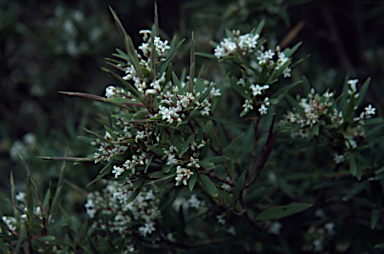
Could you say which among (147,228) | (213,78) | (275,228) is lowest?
(275,228)

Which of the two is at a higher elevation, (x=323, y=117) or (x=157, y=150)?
(x=323, y=117)

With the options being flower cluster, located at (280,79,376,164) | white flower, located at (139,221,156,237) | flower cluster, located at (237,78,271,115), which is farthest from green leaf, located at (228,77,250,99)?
white flower, located at (139,221,156,237)

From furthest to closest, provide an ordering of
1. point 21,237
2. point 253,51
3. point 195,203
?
point 195,203, point 253,51, point 21,237

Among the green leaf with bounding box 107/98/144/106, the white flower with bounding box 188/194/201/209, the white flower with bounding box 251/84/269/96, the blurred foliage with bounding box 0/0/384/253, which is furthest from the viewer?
the blurred foliage with bounding box 0/0/384/253

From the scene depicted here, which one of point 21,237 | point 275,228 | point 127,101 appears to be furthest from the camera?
point 275,228

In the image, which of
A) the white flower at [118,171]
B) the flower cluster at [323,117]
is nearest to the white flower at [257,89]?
the flower cluster at [323,117]

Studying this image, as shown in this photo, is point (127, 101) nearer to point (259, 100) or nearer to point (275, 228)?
point (259, 100)

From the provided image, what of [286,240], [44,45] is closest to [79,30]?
[44,45]

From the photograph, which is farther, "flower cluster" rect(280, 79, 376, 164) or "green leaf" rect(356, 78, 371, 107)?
"green leaf" rect(356, 78, 371, 107)

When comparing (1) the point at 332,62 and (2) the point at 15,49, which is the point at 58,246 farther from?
(1) the point at 332,62

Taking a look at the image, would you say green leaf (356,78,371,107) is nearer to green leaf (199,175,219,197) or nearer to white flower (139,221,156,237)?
green leaf (199,175,219,197)

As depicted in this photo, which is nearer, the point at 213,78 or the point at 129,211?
the point at 129,211

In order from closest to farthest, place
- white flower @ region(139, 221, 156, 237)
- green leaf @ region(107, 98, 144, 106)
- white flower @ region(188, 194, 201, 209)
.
Answer: green leaf @ region(107, 98, 144, 106) → white flower @ region(139, 221, 156, 237) → white flower @ region(188, 194, 201, 209)

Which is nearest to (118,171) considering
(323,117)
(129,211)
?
(129,211)
